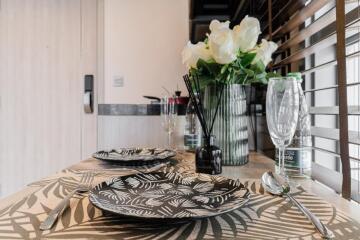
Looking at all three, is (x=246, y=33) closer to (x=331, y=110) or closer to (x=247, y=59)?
(x=247, y=59)

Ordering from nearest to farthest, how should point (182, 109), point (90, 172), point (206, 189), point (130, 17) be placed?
point (206, 189) → point (90, 172) → point (182, 109) → point (130, 17)

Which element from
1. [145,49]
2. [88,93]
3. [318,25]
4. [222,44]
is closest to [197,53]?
[222,44]

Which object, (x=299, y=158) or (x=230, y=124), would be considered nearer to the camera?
(x=299, y=158)

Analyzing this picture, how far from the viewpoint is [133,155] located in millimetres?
992

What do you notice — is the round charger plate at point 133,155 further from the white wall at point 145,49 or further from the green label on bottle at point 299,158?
the white wall at point 145,49

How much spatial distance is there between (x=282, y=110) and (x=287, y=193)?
23cm

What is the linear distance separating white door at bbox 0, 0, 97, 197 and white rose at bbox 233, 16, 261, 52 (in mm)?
1754

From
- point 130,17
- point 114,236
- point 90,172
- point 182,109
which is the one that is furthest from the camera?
point 130,17

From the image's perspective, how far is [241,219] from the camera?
424 mm

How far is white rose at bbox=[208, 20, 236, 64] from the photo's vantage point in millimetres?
762

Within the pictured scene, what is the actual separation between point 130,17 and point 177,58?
471 mm

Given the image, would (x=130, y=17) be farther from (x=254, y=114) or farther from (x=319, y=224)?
(x=319, y=224)

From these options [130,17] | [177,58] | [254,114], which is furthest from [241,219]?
[130,17]

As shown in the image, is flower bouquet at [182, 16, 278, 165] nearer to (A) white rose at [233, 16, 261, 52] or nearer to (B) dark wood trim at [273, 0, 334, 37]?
(A) white rose at [233, 16, 261, 52]
